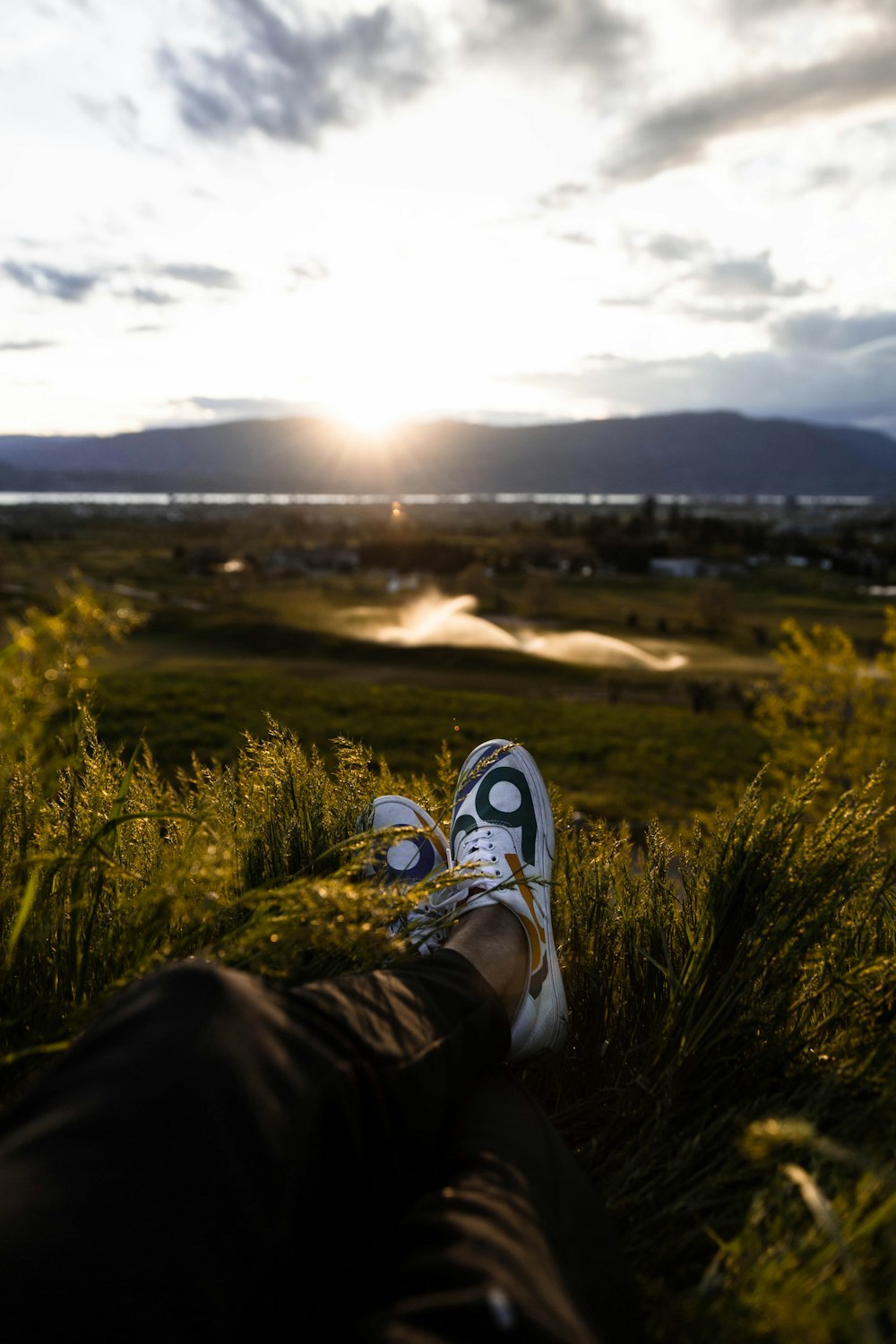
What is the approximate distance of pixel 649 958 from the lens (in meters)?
1.82

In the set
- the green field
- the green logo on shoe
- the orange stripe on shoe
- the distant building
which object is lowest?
the green field

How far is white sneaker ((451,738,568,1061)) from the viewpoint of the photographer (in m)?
1.91

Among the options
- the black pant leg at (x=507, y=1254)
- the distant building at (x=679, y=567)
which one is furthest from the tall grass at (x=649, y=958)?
the distant building at (x=679, y=567)

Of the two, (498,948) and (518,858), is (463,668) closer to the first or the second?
(518,858)

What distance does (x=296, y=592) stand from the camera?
193ft

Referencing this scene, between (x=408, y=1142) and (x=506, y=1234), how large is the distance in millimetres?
258

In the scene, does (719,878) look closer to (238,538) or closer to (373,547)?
(373,547)

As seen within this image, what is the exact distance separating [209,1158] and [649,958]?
1.07m

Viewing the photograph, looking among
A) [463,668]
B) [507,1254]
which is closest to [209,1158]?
[507,1254]

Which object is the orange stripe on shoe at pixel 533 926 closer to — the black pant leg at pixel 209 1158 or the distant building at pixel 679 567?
the black pant leg at pixel 209 1158

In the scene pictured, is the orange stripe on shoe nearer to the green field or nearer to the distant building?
the green field

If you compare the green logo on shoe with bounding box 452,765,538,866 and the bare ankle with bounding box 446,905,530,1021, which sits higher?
the green logo on shoe with bounding box 452,765,538,866

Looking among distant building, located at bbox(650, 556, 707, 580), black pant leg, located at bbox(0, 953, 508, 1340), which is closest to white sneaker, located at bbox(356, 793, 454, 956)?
black pant leg, located at bbox(0, 953, 508, 1340)

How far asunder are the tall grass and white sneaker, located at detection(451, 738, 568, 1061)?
12 cm
